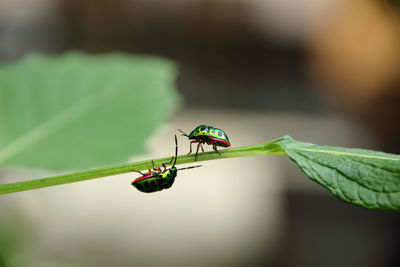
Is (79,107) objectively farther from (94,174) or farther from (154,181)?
(94,174)

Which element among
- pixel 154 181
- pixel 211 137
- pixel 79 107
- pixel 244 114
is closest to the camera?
pixel 154 181

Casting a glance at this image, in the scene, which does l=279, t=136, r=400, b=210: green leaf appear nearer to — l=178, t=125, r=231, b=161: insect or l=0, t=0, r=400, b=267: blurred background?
l=178, t=125, r=231, b=161: insect

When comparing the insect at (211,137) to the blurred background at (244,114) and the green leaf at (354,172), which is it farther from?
the blurred background at (244,114)

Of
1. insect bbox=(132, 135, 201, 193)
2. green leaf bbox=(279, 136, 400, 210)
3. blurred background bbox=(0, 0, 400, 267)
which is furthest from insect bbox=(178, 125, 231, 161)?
blurred background bbox=(0, 0, 400, 267)

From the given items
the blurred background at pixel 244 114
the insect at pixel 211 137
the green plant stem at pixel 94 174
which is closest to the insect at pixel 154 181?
the insect at pixel 211 137

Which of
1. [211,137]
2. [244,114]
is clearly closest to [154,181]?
[211,137]

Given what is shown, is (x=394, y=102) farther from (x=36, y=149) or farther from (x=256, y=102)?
(x=36, y=149)
